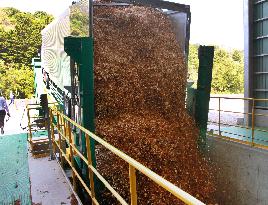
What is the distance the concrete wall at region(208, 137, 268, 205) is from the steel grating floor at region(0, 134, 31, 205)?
3877 millimetres

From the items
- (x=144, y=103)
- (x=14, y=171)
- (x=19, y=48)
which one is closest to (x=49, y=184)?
(x=14, y=171)

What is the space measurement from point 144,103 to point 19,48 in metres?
31.4

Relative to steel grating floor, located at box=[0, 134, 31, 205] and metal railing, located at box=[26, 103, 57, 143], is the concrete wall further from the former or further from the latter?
steel grating floor, located at box=[0, 134, 31, 205]

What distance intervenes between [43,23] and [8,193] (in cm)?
3423

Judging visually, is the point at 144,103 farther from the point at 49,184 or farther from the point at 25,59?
the point at 25,59

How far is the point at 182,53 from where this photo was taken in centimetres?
463

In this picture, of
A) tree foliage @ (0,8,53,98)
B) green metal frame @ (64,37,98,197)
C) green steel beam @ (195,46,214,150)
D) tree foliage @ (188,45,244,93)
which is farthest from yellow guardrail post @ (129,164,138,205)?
tree foliage @ (188,45,244,93)

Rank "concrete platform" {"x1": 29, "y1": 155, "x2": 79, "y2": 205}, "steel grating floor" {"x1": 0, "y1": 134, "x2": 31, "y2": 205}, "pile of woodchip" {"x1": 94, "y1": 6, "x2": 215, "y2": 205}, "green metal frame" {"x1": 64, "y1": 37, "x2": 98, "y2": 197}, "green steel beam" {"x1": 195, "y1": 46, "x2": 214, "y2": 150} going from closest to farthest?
"concrete platform" {"x1": 29, "y1": 155, "x2": 79, "y2": 205}, "green metal frame" {"x1": 64, "y1": 37, "x2": 98, "y2": 197}, "steel grating floor" {"x1": 0, "y1": 134, "x2": 31, "y2": 205}, "pile of woodchip" {"x1": 94, "y1": 6, "x2": 215, "y2": 205}, "green steel beam" {"x1": 195, "y1": 46, "x2": 214, "y2": 150}

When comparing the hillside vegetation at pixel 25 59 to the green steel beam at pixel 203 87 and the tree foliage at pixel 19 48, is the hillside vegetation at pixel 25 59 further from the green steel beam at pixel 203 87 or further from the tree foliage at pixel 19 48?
the green steel beam at pixel 203 87

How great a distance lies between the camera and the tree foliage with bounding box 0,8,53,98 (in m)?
27.5

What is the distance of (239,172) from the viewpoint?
566 cm

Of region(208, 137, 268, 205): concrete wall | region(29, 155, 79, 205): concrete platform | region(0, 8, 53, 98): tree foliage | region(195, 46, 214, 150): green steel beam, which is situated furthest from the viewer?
region(0, 8, 53, 98): tree foliage

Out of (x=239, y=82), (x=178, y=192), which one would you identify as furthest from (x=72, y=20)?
(x=239, y=82)

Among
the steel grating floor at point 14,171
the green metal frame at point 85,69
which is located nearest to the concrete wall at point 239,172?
the green metal frame at point 85,69
